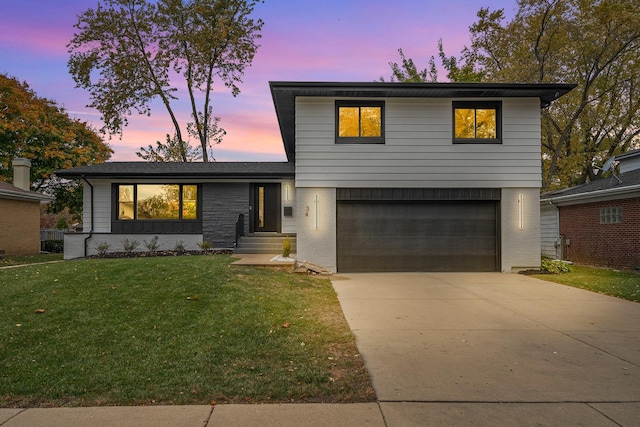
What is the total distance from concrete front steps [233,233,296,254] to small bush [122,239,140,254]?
413 cm

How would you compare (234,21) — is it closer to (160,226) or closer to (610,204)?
(160,226)

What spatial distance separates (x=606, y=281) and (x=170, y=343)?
1122cm

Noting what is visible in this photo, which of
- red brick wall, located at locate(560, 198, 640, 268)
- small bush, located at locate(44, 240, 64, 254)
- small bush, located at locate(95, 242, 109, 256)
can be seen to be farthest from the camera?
small bush, located at locate(44, 240, 64, 254)

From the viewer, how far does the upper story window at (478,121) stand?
1228cm

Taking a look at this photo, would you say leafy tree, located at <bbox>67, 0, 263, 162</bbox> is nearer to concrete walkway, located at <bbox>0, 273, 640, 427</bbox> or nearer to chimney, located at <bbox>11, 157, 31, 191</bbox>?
chimney, located at <bbox>11, 157, 31, 191</bbox>

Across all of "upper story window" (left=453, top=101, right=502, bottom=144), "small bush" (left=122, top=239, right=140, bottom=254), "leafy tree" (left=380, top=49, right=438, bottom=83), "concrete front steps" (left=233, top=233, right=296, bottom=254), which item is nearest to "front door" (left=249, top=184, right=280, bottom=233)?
"concrete front steps" (left=233, top=233, right=296, bottom=254)

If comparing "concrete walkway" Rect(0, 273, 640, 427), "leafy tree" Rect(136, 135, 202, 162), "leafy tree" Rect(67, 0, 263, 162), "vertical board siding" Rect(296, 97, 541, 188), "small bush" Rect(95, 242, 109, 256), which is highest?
"leafy tree" Rect(67, 0, 263, 162)

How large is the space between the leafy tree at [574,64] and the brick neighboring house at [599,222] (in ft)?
19.0

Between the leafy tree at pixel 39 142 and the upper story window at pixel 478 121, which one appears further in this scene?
the leafy tree at pixel 39 142

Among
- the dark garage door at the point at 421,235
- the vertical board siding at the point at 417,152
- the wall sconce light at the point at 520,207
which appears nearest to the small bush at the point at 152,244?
the vertical board siding at the point at 417,152

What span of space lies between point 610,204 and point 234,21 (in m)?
Answer: 22.8

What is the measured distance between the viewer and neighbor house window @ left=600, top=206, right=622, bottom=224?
553 inches

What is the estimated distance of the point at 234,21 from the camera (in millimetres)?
25594

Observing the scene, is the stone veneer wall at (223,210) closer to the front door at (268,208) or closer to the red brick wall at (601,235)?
the front door at (268,208)
